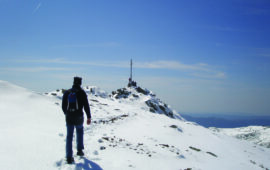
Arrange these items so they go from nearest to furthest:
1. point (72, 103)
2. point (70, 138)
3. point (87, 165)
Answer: point (87, 165) → point (70, 138) → point (72, 103)

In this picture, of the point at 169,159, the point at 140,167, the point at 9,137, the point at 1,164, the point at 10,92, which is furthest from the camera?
the point at 10,92

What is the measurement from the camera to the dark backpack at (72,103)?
7.62m

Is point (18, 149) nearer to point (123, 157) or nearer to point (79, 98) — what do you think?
point (79, 98)

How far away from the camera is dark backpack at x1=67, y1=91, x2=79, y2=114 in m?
7.62

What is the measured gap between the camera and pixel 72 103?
25.1ft

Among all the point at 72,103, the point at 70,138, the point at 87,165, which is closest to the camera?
the point at 87,165

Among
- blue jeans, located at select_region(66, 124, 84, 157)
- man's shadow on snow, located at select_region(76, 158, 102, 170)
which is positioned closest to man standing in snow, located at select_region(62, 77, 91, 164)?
blue jeans, located at select_region(66, 124, 84, 157)

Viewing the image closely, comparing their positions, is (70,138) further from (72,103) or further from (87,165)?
(72,103)

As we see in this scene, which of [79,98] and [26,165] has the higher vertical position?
[79,98]

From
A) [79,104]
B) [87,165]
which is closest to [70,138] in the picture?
[87,165]

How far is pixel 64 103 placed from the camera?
771cm

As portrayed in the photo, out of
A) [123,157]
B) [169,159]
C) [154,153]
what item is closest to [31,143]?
[123,157]

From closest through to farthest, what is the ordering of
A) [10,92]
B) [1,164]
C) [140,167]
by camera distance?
1. [1,164]
2. [140,167]
3. [10,92]

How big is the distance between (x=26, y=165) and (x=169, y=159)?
738cm
